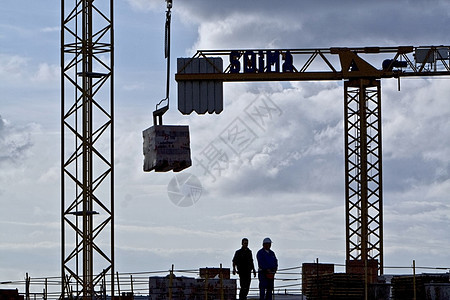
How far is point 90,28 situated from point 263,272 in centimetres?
1549

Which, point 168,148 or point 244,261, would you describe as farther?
point 168,148

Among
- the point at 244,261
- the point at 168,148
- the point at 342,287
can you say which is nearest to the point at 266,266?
the point at 244,261

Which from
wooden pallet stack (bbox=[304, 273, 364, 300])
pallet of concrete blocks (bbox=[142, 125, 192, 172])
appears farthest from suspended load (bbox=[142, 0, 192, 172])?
wooden pallet stack (bbox=[304, 273, 364, 300])

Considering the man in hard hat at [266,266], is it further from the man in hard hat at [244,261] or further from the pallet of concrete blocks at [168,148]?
the pallet of concrete blocks at [168,148]

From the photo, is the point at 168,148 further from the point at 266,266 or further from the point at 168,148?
the point at 266,266

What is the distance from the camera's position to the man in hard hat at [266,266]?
104 feet

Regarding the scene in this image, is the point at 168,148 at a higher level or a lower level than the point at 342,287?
higher

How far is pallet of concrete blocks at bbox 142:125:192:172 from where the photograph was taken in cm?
3769

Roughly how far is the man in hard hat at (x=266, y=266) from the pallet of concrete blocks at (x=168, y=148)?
6806mm

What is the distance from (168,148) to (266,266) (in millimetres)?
7393

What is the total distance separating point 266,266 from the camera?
31.7 m

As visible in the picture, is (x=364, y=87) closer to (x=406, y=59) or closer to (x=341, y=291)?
(x=406, y=59)

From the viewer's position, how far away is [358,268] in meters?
54.7

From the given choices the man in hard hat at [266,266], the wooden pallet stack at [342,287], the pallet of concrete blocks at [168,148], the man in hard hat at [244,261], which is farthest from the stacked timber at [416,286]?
the pallet of concrete blocks at [168,148]
